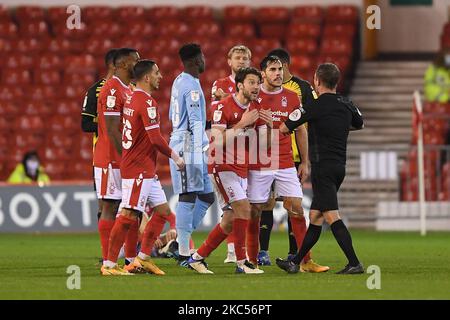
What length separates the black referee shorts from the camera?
1206cm

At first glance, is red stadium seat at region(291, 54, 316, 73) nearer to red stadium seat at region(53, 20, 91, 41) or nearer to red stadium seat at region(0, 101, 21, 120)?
red stadium seat at region(53, 20, 91, 41)

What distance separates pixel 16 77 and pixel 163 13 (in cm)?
→ 362

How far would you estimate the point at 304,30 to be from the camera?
2769 cm

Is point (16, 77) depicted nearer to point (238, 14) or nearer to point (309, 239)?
point (238, 14)

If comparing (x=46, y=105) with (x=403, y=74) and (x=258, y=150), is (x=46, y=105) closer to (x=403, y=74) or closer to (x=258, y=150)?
(x=403, y=74)

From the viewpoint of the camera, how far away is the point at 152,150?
12156 millimetres

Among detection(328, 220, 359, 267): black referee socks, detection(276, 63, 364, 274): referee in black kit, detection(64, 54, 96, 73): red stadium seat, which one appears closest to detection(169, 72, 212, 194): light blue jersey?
detection(276, 63, 364, 274): referee in black kit

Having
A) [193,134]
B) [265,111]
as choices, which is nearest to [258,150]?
[265,111]

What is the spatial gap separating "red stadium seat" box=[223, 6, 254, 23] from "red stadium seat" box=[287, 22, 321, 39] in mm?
1039

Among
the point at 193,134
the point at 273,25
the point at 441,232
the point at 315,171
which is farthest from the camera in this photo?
the point at 273,25

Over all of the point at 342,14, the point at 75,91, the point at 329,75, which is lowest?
the point at 329,75

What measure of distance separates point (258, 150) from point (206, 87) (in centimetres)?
1402

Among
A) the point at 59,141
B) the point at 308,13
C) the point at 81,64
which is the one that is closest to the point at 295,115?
the point at 59,141

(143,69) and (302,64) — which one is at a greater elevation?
(302,64)
